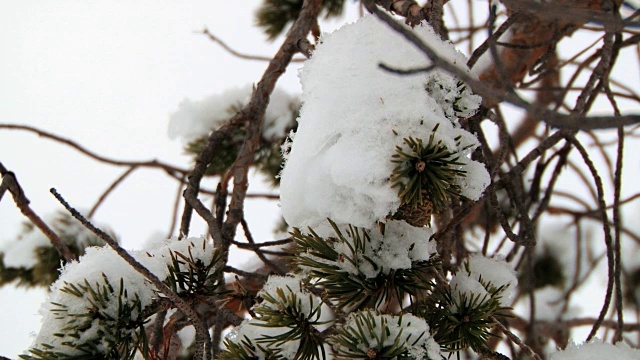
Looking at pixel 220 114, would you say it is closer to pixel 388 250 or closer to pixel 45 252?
pixel 45 252

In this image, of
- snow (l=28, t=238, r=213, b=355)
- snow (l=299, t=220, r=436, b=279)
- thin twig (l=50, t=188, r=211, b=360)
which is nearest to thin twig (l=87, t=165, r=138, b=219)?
snow (l=28, t=238, r=213, b=355)

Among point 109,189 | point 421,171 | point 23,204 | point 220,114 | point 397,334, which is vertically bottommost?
point 397,334

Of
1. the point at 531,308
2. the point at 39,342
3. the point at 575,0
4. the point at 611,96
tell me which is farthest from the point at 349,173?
the point at 575,0

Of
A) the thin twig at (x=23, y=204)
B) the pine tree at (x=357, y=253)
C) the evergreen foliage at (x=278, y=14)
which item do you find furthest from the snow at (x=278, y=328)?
the evergreen foliage at (x=278, y=14)

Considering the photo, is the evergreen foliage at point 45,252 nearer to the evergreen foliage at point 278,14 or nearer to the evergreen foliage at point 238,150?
the evergreen foliage at point 238,150

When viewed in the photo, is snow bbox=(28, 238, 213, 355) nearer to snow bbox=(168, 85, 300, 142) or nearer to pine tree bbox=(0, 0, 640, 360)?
pine tree bbox=(0, 0, 640, 360)

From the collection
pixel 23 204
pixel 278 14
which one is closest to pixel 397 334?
pixel 23 204
